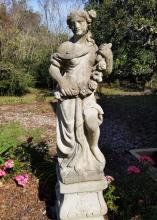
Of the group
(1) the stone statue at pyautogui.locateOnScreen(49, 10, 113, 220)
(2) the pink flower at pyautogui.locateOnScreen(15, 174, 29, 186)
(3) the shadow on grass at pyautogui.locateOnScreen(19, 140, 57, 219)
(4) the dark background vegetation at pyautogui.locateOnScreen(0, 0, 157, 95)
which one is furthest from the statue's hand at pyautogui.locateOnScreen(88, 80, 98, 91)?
(4) the dark background vegetation at pyautogui.locateOnScreen(0, 0, 157, 95)

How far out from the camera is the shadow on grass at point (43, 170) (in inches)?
200

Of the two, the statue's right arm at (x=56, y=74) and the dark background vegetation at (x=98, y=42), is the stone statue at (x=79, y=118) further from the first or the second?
the dark background vegetation at (x=98, y=42)

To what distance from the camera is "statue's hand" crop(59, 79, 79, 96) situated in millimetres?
4000

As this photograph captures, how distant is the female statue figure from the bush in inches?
410

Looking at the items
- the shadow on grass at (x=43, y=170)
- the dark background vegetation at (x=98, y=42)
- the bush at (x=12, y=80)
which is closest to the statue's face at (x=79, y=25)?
the shadow on grass at (x=43, y=170)

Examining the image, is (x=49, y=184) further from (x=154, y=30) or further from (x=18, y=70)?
(x=18, y=70)

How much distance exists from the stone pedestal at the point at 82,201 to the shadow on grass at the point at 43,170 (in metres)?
0.52

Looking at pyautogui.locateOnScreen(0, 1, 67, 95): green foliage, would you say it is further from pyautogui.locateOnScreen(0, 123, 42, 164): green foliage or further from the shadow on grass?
the shadow on grass

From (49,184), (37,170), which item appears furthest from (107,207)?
(37,170)

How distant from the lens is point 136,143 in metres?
8.27

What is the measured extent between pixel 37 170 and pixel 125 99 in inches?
353

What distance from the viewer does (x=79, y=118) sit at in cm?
408

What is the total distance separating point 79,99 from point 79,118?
21cm

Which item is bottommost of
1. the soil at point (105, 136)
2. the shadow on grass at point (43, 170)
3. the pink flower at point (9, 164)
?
the soil at point (105, 136)
